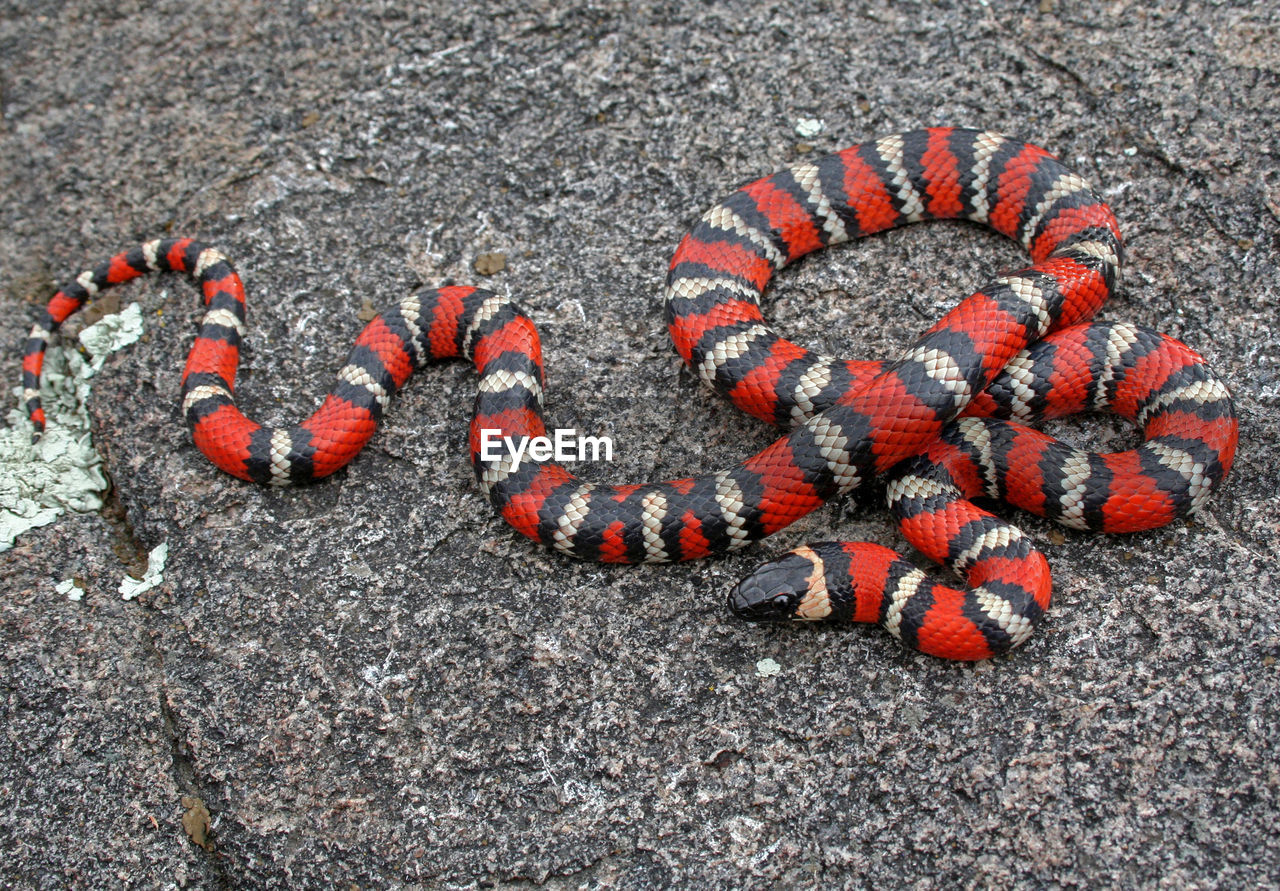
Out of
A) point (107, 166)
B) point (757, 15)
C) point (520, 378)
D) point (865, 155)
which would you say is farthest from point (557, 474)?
point (107, 166)

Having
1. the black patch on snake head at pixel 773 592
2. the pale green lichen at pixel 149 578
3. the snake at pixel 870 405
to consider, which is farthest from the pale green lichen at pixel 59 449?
the black patch on snake head at pixel 773 592

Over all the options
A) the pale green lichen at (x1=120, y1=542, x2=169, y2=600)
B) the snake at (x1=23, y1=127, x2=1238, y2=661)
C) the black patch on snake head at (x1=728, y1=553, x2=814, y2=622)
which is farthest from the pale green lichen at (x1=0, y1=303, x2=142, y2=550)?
the black patch on snake head at (x1=728, y1=553, x2=814, y2=622)

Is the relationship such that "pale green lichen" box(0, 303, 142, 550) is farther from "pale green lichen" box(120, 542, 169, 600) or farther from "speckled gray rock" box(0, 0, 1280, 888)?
"pale green lichen" box(120, 542, 169, 600)

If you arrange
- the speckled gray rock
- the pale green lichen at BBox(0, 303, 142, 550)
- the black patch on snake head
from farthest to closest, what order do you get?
the pale green lichen at BBox(0, 303, 142, 550) < the black patch on snake head < the speckled gray rock

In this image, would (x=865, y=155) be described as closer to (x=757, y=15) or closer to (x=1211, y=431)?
(x=757, y=15)

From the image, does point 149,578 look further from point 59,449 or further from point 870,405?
point 870,405

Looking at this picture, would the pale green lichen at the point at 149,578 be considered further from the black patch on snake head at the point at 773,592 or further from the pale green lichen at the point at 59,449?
the black patch on snake head at the point at 773,592
